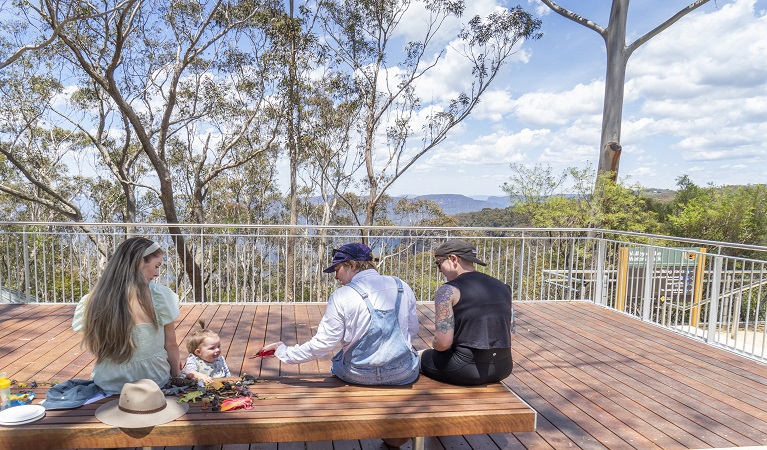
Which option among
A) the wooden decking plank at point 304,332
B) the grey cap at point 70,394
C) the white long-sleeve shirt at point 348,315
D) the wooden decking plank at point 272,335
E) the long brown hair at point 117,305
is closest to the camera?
the grey cap at point 70,394

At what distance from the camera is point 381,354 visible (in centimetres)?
245

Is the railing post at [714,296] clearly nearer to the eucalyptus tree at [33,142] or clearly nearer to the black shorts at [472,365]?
the black shorts at [472,365]

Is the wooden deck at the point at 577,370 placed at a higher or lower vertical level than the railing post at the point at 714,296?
lower

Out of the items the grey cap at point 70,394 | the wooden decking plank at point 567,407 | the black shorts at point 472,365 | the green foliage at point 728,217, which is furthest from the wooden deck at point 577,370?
the green foliage at point 728,217

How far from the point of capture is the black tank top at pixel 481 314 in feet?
8.35

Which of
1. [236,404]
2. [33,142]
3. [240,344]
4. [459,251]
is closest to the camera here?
[236,404]

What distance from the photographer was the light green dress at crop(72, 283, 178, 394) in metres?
2.32

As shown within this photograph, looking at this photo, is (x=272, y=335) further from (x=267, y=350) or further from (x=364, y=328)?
(x=364, y=328)

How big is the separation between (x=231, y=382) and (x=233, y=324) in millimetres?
2900

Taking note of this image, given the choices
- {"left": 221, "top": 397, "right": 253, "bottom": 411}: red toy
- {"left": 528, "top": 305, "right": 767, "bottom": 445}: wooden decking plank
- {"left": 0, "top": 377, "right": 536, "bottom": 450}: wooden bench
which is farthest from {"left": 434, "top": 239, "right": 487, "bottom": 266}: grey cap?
{"left": 528, "top": 305, "right": 767, "bottom": 445}: wooden decking plank

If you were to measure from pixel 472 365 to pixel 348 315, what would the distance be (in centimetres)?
68

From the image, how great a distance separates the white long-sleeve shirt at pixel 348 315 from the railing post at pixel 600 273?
16.2 feet

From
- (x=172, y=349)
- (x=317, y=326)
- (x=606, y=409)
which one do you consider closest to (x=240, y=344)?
(x=317, y=326)

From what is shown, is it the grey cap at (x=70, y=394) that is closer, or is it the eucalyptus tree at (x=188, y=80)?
the grey cap at (x=70, y=394)
